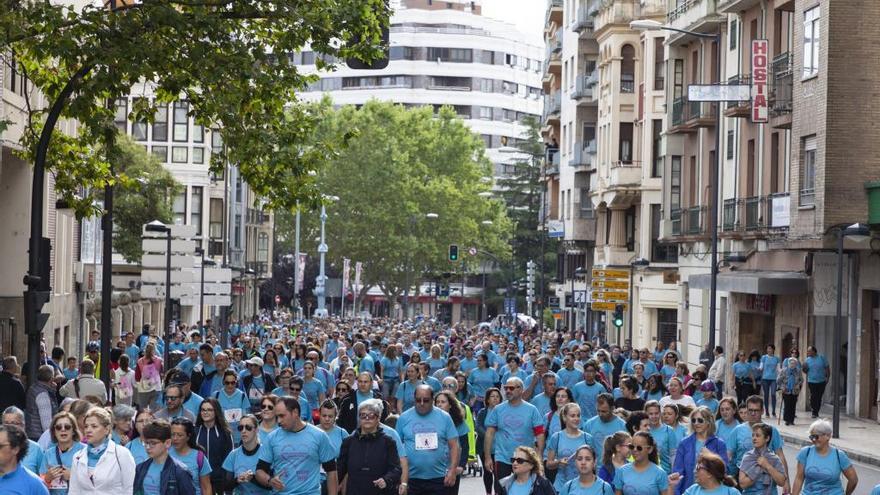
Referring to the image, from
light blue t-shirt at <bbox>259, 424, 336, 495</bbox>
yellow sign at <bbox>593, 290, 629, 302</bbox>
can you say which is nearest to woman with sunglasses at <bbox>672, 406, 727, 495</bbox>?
light blue t-shirt at <bbox>259, 424, 336, 495</bbox>

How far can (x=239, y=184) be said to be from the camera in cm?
9006

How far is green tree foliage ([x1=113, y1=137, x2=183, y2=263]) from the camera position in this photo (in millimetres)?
53812

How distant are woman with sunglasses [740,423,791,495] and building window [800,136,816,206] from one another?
74.3 ft

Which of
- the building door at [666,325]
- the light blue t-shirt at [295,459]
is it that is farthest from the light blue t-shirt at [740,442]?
the building door at [666,325]

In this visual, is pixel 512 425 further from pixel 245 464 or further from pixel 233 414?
pixel 245 464

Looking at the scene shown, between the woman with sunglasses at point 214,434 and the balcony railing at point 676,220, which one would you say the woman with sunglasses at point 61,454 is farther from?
the balcony railing at point 676,220

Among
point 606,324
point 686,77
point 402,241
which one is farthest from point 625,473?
point 402,241

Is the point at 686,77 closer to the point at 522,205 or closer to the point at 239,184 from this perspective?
the point at 239,184

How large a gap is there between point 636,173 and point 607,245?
4.74 meters

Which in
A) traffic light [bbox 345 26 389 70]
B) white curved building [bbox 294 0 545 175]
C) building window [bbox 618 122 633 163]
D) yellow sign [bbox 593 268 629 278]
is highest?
white curved building [bbox 294 0 545 175]

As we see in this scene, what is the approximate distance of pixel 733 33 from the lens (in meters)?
46.5

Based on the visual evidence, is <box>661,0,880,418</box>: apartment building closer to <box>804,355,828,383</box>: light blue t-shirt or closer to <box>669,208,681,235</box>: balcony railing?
<box>669,208,681,235</box>: balcony railing

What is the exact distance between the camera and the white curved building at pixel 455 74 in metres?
145

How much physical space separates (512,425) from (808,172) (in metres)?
21.6
